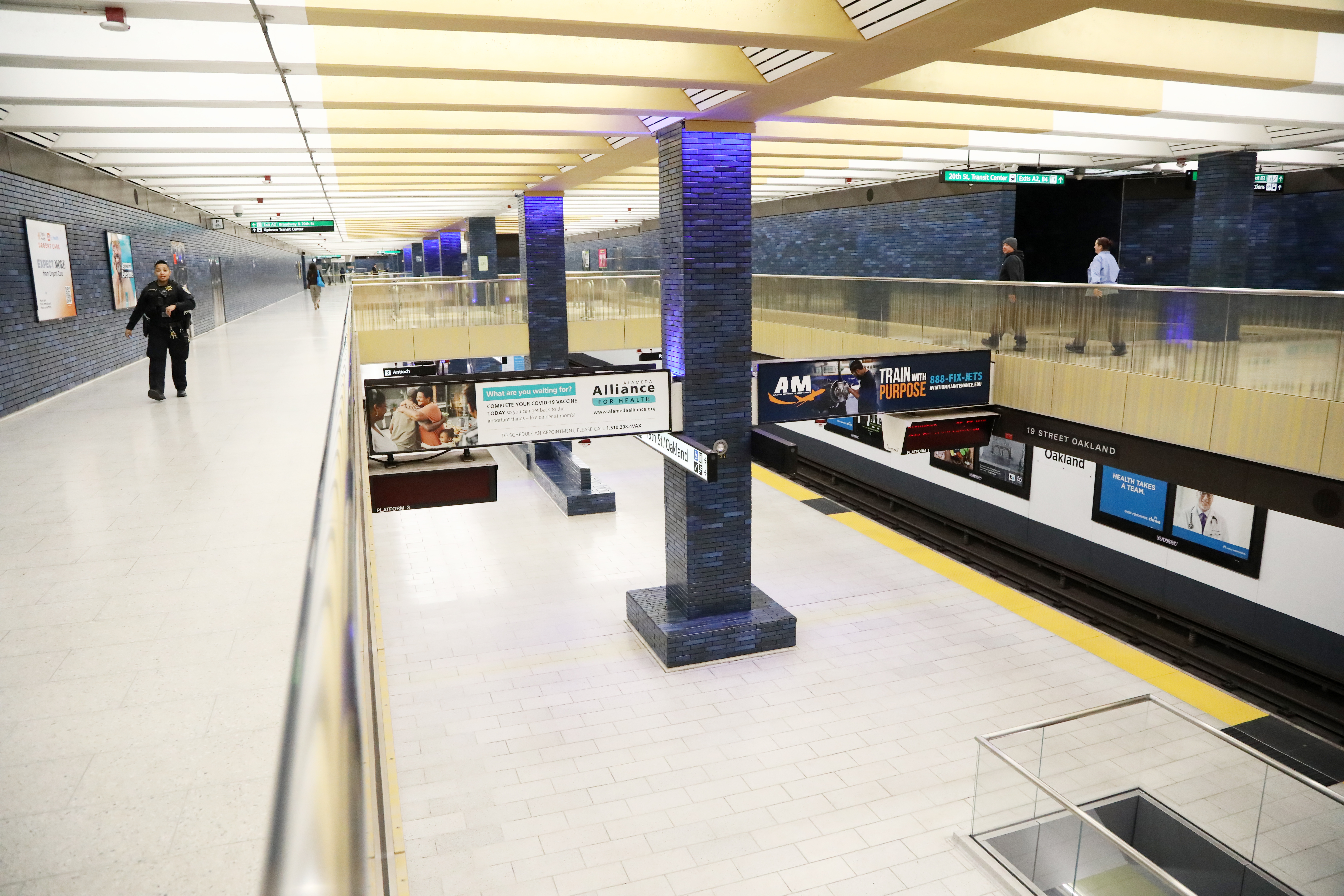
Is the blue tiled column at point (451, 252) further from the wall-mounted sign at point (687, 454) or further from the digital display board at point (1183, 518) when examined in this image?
the digital display board at point (1183, 518)

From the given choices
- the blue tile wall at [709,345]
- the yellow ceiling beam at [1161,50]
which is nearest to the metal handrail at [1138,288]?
the blue tile wall at [709,345]

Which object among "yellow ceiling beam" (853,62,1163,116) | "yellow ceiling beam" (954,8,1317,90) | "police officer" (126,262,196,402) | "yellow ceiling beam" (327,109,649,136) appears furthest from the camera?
"police officer" (126,262,196,402)

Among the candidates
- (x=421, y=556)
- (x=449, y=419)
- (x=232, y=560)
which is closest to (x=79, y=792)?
(x=232, y=560)

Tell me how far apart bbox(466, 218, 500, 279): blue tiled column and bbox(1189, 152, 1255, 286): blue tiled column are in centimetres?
1722

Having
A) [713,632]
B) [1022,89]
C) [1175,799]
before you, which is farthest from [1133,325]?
[713,632]

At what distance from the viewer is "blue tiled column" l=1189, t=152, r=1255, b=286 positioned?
1323 centimetres

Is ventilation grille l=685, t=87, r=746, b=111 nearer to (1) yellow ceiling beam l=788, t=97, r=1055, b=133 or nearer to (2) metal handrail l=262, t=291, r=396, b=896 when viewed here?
(1) yellow ceiling beam l=788, t=97, r=1055, b=133

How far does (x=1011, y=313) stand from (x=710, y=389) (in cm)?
455

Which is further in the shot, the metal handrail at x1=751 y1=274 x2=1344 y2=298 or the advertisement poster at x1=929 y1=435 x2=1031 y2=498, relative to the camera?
the advertisement poster at x1=929 y1=435 x2=1031 y2=498

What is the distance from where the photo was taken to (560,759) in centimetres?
877

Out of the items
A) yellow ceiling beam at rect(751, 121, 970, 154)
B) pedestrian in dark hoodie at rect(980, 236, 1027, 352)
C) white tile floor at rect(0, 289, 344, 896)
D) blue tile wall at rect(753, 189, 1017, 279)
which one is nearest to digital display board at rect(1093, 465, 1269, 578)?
pedestrian in dark hoodie at rect(980, 236, 1027, 352)

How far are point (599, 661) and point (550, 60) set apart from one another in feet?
22.6

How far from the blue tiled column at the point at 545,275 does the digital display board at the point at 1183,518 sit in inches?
403

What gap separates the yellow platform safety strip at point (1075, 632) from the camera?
9.94 metres
